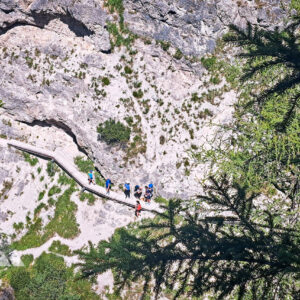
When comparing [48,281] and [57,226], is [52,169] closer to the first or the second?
[57,226]

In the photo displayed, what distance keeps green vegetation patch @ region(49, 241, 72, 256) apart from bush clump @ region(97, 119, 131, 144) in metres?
11.1

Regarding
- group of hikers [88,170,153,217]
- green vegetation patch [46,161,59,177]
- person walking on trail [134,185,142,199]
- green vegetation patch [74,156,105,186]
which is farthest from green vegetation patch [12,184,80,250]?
person walking on trail [134,185,142,199]

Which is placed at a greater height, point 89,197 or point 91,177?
point 91,177

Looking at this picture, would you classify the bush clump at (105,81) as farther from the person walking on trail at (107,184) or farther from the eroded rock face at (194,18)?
the person walking on trail at (107,184)

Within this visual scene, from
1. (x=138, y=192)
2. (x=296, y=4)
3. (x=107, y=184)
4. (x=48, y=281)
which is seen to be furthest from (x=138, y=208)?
(x=296, y=4)

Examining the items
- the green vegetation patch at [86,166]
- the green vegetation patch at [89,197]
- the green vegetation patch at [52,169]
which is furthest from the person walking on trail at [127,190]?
the green vegetation patch at [52,169]

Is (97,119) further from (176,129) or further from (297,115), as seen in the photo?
(297,115)

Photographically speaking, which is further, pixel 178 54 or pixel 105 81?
pixel 105 81

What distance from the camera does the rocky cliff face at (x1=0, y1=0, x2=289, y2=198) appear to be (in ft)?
89.6

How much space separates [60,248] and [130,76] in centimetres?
1862

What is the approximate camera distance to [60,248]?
2609 centimetres

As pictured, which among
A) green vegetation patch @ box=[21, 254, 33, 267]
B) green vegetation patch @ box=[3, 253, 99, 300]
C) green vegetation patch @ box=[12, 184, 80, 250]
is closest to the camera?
green vegetation patch @ box=[3, 253, 99, 300]

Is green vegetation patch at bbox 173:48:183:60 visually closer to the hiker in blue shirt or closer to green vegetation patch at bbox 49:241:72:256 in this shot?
the hiker in blue shirt

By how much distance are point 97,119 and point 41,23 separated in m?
12.0
